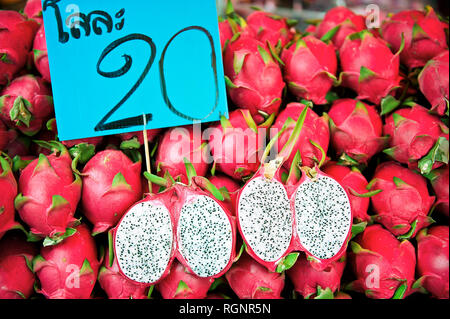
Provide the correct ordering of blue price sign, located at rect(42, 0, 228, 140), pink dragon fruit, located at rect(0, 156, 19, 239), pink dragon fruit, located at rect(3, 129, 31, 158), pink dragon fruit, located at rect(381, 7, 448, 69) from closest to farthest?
pink dragon fruit, located at rect(0, 156, 19, 239), blue price sign, located at rect(42, 0, 228, 140), pink dragon fruit, located at rect(3, 129, 31, 158), pink dragon fruit, located at rect(381, 7, 448, 69)

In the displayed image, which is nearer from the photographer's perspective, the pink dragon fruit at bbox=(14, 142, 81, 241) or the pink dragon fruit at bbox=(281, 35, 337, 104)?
the pink dragon fruit at bbox=(14, 142, 81, 241)

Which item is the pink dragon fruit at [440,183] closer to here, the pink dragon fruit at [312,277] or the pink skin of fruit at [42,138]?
the pink dragon fruit at [312,277]

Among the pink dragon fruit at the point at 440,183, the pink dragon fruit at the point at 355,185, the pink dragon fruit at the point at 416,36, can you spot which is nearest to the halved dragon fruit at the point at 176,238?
the pink dragon fruit at the point at 355,185

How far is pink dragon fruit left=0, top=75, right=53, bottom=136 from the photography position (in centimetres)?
102

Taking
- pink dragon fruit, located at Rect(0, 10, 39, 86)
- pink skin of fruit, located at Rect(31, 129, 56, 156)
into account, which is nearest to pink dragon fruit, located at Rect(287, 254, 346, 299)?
pink skin of fruit, located at Rect(31, 129, 56, 156)

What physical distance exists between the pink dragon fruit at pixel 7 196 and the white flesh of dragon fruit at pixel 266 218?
1.82 feet

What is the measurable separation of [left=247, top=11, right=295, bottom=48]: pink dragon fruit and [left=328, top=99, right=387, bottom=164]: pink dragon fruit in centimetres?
33

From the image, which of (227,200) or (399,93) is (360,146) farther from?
(227,200)

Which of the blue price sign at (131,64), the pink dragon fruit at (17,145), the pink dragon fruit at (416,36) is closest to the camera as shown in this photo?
the blue price sign at (131,64)

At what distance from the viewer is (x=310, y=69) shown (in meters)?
1.12

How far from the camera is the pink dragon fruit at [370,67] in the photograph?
1145 mm

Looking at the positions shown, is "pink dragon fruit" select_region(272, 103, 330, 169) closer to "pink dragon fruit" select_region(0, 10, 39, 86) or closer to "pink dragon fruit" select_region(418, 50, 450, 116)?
"pink dragon fruit" select_region(418, 50, 450, 116)

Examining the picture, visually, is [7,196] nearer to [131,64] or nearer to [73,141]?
[73,141]
